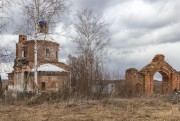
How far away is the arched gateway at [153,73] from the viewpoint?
103ft

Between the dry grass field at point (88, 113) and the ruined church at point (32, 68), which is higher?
the ruined church at point (32, 68)

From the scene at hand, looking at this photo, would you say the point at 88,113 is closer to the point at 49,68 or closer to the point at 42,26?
the point at 42,26

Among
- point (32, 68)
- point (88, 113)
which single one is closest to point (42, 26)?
point (88, 113)

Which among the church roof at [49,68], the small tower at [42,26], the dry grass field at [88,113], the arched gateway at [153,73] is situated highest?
the small tower at [42,26]

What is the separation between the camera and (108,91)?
71.0 feet

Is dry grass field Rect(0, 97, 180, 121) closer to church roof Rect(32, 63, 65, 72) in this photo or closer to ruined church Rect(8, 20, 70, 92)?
ruined church Rect(8, 20, 70, 92)

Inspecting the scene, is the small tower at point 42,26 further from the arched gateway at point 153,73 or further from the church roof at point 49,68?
the church roof at point 49,68

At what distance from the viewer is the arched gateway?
103 ft

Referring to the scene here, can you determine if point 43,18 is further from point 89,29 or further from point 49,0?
point 89,29

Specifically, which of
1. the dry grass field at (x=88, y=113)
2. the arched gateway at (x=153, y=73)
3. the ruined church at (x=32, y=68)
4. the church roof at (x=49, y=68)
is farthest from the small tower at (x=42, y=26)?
the church roof at (x=49, y=68)

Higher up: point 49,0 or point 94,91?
point 49,0

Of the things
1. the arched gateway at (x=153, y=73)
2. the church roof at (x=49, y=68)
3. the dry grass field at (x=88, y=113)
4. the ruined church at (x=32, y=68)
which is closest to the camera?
the dry grass field at (x=88, y=113)

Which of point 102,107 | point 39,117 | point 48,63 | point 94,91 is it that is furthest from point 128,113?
point 48,63

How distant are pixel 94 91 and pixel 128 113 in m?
6.48
